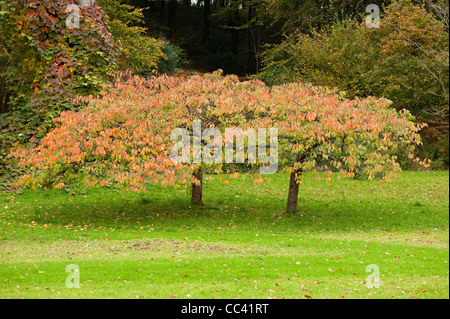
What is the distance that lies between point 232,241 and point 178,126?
11.1ft

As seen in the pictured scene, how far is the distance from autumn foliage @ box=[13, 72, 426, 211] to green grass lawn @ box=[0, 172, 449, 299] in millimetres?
1703

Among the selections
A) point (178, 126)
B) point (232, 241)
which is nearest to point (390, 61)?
point (178, 126)

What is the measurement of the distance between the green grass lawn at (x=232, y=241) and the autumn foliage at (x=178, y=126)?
1.70 m

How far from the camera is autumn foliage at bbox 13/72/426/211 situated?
42.9 ft

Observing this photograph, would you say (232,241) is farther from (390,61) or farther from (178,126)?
(390,61)

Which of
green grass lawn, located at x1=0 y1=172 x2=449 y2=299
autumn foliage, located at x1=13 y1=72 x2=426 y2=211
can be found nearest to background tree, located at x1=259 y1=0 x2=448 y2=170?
autumn foliage, located at x1=13 y1=72 x2=426 y2=211

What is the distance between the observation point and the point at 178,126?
13.8 meters

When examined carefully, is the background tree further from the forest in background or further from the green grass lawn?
the green grass lawn

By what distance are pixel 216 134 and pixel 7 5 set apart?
923 centimetres

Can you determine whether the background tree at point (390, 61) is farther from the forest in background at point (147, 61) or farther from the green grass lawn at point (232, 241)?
the green grass lawn at point (232, 241)

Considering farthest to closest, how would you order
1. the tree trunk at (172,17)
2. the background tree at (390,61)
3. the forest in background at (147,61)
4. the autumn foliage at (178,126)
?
the tree trunk at (172,17), the background tree at (390,61), the forest in background at (147,61), the autumn foliage at (178,126)

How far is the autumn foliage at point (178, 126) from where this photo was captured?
13.1m

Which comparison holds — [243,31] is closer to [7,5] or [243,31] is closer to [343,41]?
[343,41]

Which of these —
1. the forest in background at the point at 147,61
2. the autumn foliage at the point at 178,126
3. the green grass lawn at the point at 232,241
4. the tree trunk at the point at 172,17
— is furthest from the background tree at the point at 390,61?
the tree trunk at the point at 172,17
